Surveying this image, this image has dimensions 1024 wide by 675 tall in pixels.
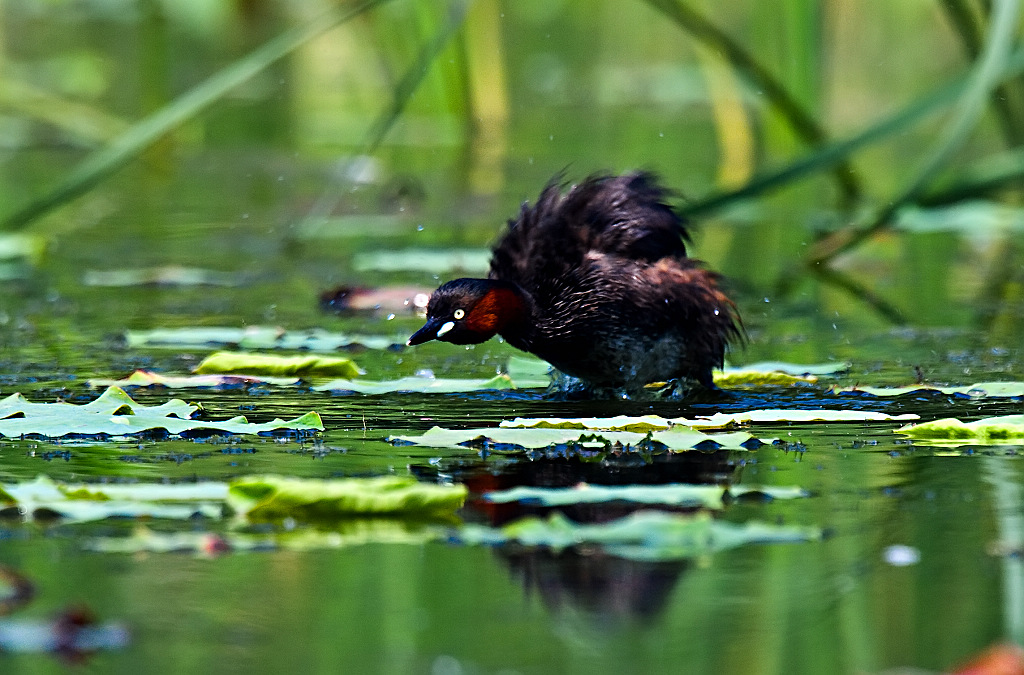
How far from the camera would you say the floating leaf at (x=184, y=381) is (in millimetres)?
4980

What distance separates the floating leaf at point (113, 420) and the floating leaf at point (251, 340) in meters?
1.41

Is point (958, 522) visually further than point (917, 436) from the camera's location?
No

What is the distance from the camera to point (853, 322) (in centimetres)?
655

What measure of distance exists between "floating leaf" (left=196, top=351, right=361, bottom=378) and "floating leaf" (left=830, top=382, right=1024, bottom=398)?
1.51 metres

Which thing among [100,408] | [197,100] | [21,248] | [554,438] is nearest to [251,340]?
[197,100]

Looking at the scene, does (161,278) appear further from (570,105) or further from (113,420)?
(570,105)

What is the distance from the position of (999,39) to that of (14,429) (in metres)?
3.25

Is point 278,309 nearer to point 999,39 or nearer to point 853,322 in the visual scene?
point 853,322

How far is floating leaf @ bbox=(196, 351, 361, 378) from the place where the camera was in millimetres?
5199

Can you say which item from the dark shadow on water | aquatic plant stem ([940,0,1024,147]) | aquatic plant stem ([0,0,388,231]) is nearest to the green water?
the dark shadow on water

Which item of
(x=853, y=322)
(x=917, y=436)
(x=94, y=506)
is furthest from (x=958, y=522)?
(x=853, y=322)

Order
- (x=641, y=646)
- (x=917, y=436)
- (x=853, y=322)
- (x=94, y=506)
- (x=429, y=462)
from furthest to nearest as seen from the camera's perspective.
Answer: (x=853, y=322) → (x=917, y=436) → (x=429, y=462) → (x=94, y=506) → (x=641, y=646)

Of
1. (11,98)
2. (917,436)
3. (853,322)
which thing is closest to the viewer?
(917,436)

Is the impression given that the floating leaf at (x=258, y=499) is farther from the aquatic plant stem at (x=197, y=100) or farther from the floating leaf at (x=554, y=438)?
the aquatic plant stem at (x=197, y=100)
